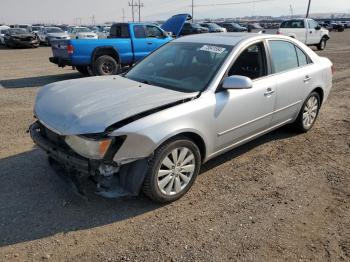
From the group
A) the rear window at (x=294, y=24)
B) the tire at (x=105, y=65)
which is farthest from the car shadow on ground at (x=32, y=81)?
the rear window at (x=294, y=24)

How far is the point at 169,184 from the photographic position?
3.70 m

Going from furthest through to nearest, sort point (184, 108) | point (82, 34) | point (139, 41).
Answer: point (82, 34) → point (139, 41) → point (184, 108)

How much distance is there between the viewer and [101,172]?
128 inches

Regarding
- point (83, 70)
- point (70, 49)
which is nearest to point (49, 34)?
point (83, 70)

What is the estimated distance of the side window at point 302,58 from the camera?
17.7 ft

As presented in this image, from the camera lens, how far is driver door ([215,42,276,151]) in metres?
4.04

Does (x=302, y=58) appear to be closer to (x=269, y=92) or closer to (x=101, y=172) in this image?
(x=269, y=92)

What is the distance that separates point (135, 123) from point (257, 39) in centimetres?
230

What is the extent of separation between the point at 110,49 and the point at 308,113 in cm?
712

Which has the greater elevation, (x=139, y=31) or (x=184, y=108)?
(x=139, y=31)

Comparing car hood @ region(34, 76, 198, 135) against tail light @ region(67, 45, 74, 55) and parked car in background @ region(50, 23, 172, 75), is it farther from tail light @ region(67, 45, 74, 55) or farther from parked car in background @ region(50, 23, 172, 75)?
tail light @ region(67, 45, 74, 55)

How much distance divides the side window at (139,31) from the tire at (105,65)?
122 centimetres

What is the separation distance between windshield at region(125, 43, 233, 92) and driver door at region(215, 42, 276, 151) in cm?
22

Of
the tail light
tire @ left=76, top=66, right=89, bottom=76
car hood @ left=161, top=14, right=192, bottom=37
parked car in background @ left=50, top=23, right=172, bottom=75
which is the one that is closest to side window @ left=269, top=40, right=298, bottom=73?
parked car in background @ left=50, top=23, right=172, bottom=75
